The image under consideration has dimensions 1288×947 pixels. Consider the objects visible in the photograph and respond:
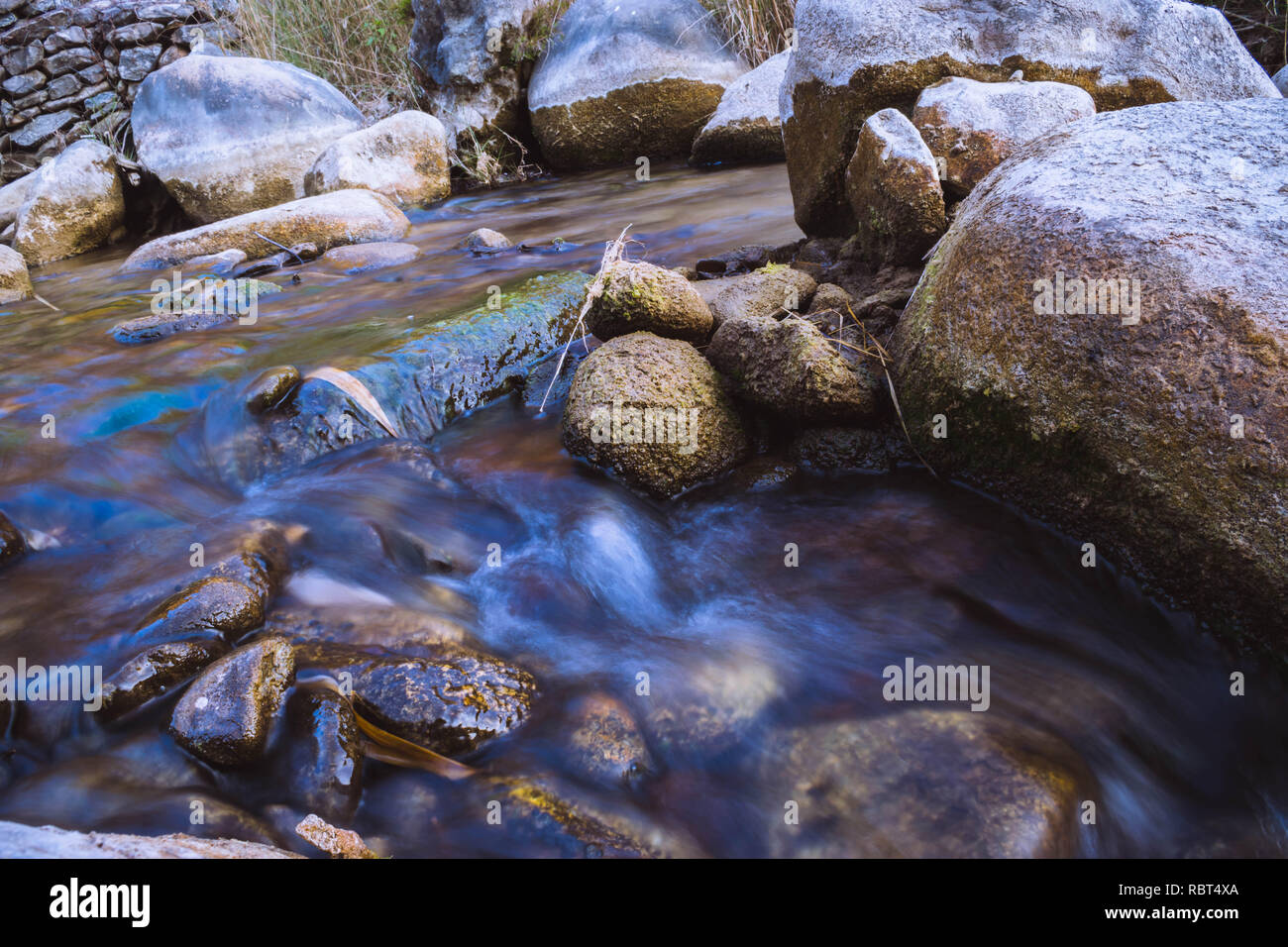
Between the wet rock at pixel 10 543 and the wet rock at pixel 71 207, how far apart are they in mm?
7334

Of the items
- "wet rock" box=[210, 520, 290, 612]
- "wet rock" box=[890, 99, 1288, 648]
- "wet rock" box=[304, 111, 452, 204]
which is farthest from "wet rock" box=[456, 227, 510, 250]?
"wet rock" box=[890, 99, 1288, 648]

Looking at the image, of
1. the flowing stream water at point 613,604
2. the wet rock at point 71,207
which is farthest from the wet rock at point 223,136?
the flowing stream water at point 613,604

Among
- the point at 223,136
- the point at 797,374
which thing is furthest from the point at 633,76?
the point at 797,374

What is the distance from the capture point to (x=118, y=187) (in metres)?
9.28

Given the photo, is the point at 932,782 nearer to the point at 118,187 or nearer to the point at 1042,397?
the point at 1042,397

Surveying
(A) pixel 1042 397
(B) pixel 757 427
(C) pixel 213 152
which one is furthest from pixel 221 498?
(C) pixel 213 152

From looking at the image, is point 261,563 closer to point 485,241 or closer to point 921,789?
point 921,789

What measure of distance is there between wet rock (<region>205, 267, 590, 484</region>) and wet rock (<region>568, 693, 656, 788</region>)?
75.5 inches

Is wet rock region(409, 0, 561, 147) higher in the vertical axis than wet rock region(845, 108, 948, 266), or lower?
higher

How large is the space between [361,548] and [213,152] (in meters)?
8.05

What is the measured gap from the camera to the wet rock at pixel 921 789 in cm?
195

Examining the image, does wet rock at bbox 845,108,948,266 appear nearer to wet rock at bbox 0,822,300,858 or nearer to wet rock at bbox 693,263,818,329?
wet rock at bbox 693,263,818,329

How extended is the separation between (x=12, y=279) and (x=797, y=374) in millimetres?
6968

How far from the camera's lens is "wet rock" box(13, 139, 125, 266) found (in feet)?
28.4
